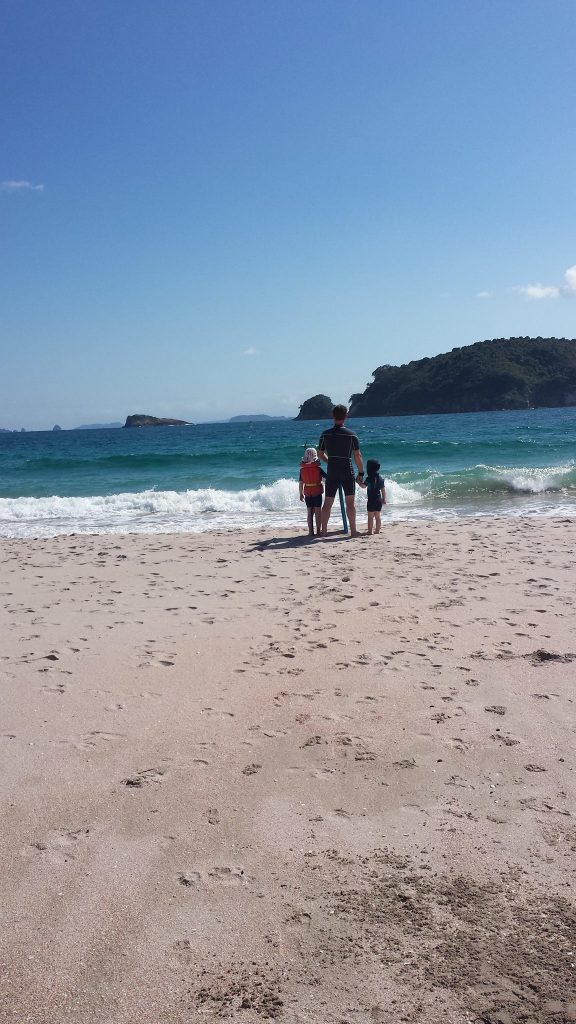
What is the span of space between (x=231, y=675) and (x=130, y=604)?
7.78ft

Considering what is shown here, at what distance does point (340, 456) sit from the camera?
32.9 feet

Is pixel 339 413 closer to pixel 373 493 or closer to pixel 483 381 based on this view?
pixel 373 493

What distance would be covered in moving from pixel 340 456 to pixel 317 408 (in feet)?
327

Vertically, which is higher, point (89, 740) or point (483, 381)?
point (483, 381)

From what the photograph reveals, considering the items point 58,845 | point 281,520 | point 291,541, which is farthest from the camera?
point 281,520

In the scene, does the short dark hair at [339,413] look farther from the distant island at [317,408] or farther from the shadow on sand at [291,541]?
the distant island at [317,408]

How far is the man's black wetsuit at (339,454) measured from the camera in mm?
9883

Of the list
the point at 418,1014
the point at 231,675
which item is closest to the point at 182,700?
the point at 231,675

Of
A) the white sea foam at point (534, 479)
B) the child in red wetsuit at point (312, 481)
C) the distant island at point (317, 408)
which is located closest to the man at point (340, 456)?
the child in red wetsuit at point (312, 481)

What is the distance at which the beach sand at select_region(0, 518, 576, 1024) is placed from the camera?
223cm

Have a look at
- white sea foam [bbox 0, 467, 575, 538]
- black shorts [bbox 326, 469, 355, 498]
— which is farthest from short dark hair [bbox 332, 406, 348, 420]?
white sea foam [bbox 0, 467, 575, 538]

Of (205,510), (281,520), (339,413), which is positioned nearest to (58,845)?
→ (339,413)

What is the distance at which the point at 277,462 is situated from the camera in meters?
27.5

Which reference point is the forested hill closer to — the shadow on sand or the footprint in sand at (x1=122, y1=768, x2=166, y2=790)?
the shadow on sand
